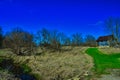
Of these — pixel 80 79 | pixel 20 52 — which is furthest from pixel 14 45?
pixel 80 79

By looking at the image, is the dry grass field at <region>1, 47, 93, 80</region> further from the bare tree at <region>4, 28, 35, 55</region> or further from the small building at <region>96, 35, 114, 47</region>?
the small building at <region>96, 35, 114, 47</region>

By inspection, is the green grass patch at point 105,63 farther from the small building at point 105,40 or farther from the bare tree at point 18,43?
the small building at point 105,40

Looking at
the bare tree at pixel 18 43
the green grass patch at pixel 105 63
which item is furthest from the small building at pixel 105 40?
the green grass patch at pixel 105 63

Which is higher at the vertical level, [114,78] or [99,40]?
[99,40]

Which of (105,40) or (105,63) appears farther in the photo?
(105,40)

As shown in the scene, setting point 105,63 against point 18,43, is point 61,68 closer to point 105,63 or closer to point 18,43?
point 105,63

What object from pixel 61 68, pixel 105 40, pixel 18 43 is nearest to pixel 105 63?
pixel 61 68

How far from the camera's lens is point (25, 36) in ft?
193

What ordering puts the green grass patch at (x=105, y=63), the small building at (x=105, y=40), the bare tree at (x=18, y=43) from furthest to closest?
the small building at (x=105, y=40) → the bare tree at (x=18, y=43) → the green grass patch at (x=105, y=63)

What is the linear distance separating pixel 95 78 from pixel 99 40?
236 ft

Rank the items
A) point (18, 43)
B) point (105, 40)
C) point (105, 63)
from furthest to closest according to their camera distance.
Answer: point (105, 40)
point (18, 43)
point (105, 63)

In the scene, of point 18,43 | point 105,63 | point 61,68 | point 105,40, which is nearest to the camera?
point 61,68

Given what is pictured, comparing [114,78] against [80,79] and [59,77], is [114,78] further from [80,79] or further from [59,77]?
[59,77]

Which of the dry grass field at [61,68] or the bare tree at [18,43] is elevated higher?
the bare tree at [18,43]
